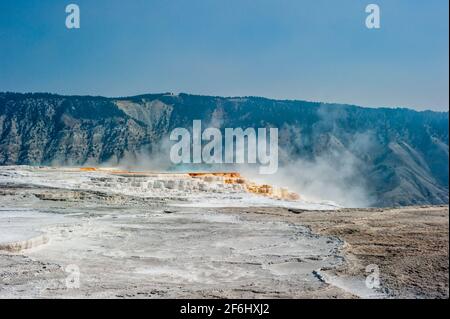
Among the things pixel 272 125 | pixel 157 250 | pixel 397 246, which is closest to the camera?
pixel 397 246

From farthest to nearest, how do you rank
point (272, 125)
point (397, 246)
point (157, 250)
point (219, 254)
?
point (272, 125) → point (157, 250) → point (397, 246) → point (219, 254)

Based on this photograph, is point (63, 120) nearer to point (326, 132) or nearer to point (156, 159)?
point (156, 159)

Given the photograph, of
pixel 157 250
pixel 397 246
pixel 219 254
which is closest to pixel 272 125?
pixel 397 246

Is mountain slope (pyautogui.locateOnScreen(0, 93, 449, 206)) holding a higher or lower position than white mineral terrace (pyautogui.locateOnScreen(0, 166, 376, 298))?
higher

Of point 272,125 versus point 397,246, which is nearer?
point 397,246

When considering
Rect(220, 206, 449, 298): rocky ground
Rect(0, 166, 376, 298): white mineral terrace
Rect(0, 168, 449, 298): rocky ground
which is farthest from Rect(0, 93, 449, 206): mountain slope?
Rect(0, 168, 449, 298): rocky ground

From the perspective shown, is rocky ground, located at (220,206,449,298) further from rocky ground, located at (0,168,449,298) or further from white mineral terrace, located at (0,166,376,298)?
white mineral terrace, located at (0,166,376,298)

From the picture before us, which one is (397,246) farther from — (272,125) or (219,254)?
(272,125)
